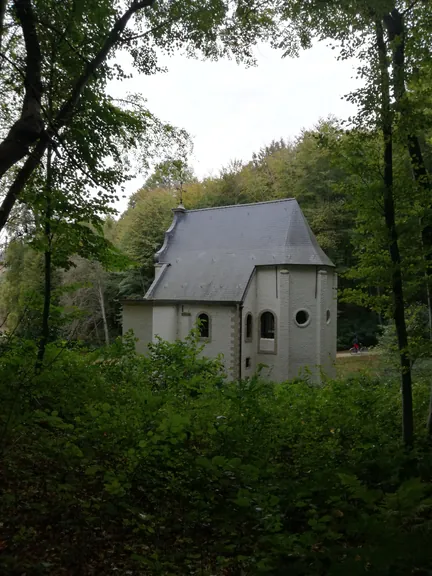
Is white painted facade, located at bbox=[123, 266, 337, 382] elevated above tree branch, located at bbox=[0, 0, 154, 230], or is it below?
below

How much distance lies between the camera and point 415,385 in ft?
29.4

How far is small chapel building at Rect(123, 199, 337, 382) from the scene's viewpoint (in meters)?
18.5

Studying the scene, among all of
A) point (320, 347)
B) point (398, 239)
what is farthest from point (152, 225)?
point (398, 239)

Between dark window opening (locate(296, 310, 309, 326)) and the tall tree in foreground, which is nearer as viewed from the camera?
the tall tree in foreground

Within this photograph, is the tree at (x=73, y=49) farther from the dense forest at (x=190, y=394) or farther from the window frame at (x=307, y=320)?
the window frame at (x=307, y=320)

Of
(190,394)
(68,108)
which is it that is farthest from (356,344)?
(68,108)

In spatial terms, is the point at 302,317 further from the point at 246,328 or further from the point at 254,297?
the point at 246,328

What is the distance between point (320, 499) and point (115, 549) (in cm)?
160

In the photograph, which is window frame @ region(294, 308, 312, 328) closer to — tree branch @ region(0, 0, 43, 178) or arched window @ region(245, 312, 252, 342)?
arched window @ region(245, 312, 252, 342)

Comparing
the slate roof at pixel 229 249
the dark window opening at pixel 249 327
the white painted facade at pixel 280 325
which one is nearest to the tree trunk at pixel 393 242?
the white painted facade at pixel 280 325

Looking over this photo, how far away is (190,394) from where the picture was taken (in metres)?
6.66

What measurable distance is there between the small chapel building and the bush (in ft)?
40.8

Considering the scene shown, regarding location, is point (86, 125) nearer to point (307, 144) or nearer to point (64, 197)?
point (64, 197)

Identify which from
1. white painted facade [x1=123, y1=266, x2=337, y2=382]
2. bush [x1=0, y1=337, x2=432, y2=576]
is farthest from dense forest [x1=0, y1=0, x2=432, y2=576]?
white painted facade [x1=123, y1=266, x2=337, y2=382]
